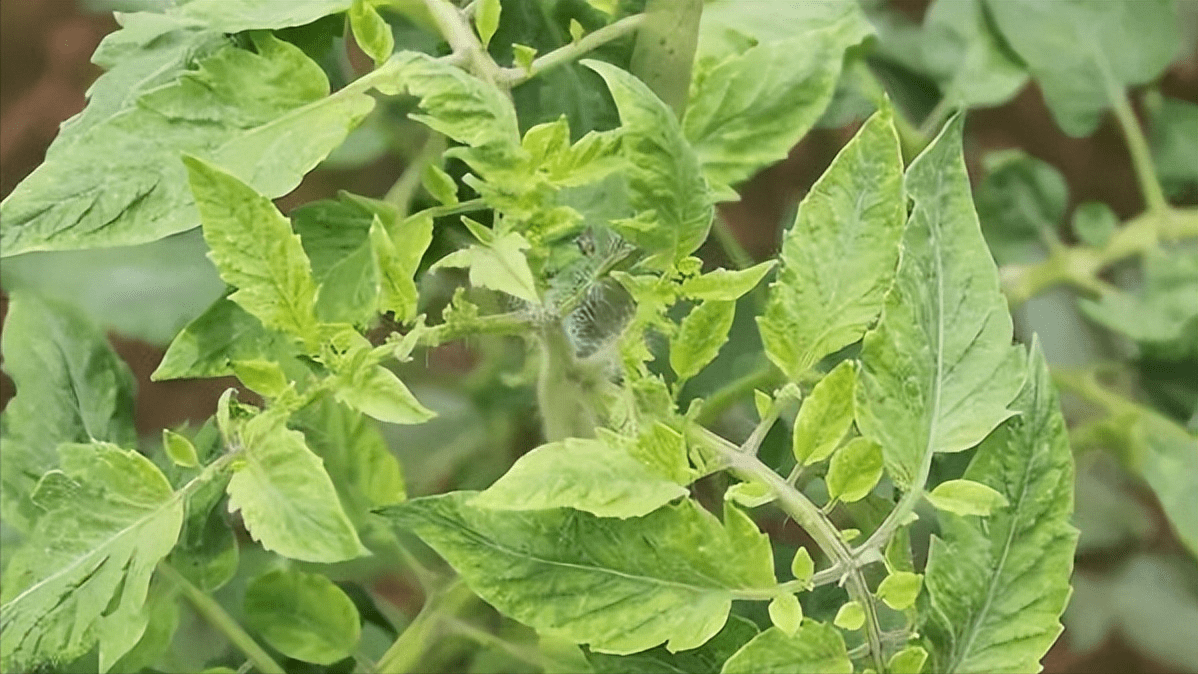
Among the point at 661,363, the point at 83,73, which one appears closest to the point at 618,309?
the point at 661,363

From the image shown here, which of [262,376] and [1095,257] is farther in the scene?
[1095,257]

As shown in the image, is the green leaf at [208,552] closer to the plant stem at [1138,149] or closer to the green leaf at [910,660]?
the green leaf at [910,660]

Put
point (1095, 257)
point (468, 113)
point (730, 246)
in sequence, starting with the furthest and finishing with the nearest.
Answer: point (1095, 257), point (730, 246), point (468, 113)

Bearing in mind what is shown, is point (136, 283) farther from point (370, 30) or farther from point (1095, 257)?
point (1095, 257)

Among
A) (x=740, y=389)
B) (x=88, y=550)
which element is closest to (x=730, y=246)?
(x=740, y=389)

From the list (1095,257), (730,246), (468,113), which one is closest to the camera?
(468,113)

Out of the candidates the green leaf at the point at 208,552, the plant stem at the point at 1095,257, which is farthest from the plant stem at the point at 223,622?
the plant stem at the point at 1095,257

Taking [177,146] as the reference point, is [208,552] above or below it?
below
